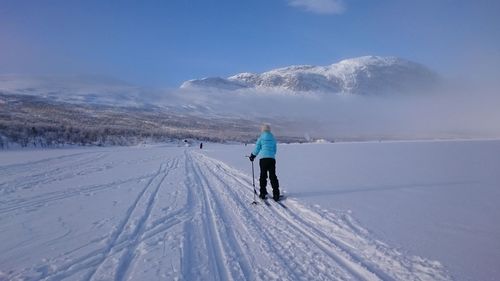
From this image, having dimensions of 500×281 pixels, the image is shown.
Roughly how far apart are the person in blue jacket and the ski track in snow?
2.55ft

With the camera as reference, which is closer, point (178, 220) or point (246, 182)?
point (178, 220)

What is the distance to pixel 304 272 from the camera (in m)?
4.36

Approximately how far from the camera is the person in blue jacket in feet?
30.7

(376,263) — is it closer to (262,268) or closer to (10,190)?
(262,268)

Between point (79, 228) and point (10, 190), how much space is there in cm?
570

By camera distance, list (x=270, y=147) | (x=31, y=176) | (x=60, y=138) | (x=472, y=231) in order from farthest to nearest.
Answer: (x=60, y=138)
(x=31, y=176)
(x=270, y=147)
(x=472, y=231)

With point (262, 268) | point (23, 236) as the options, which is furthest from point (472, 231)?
point (23, 236)

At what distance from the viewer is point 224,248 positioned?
5262 mm

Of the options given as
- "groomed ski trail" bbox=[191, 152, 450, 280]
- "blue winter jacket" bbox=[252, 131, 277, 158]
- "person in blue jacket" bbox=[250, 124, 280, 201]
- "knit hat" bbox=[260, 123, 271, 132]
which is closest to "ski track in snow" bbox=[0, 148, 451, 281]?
"groomed ski trail" bbox=[191, 152, 450, 280]

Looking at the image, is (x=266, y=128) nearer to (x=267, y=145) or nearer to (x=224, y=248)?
(x=267, y=145)

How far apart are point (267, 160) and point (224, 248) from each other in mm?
4411

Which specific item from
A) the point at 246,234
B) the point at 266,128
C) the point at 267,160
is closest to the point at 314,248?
the point at 246,234

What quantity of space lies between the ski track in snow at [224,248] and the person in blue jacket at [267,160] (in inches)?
30.6

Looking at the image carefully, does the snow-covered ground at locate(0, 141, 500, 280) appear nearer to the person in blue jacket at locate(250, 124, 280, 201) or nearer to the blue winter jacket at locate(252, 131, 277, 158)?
the person in blue jacket at locate(250, 124, 280, 201)
